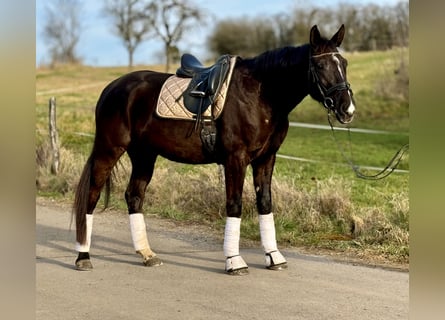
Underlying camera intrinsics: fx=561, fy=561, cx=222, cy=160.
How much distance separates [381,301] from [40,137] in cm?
917

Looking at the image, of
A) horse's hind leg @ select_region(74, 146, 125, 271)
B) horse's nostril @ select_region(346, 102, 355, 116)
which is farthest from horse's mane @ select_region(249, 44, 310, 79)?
horse's hind leg @ select_region(74, 146, 125, 271)

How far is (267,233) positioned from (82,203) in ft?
6.04

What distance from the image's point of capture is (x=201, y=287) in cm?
484

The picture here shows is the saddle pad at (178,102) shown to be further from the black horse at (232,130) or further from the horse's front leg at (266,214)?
the horse's front leg at (266,214)

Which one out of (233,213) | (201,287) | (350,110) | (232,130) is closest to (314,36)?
(350,110)

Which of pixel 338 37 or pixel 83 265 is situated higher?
pixel 338 37

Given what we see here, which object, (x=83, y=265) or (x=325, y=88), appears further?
(x=83, y=265)

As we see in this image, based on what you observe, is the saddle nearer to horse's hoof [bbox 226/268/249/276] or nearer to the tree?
horse's hoof [bbox 226/268/249/276]

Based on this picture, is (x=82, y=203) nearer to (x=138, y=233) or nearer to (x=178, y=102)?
(x=138, y=233)

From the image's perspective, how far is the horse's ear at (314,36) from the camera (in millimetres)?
4724

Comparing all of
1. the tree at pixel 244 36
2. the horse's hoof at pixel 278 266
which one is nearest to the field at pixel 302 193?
the horse's hoof at pixel 278 266

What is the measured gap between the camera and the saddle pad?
5219mm
